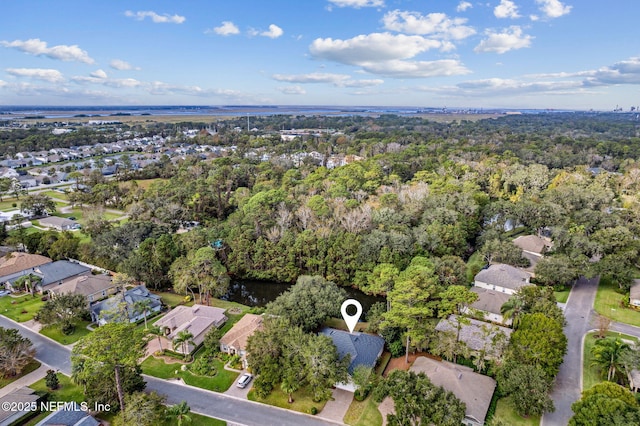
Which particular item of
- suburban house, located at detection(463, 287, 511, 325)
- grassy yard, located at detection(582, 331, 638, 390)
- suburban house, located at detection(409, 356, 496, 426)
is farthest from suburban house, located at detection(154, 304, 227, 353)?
grassy yard, located at detection(582, 331, 638, 390)

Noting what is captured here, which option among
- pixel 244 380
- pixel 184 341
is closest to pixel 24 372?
pixel 184 341

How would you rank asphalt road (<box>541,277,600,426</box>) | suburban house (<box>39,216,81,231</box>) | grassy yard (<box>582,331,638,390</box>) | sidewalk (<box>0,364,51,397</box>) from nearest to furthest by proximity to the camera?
1. asphalt road (<box>541,277,600,426</box>)
2. sidewalk (<box>0,364,51,397</box>)
3. grassy yard (<box>582,331,638,390</box>)
4. suburban house (<box>39,216,81,231</box>)

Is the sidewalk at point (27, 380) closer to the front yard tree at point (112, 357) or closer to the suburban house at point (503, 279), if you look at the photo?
the front yard tree at point (112, 357)

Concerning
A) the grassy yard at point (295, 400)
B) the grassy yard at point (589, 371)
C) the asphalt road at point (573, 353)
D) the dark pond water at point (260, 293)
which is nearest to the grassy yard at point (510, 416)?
the asphalt road at point (573, 353)

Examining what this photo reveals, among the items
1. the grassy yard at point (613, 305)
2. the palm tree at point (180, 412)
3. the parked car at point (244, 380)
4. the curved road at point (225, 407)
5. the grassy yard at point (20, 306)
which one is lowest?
the curved road at point (225, 407)

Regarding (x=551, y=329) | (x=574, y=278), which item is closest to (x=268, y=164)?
(x=574, y=278)

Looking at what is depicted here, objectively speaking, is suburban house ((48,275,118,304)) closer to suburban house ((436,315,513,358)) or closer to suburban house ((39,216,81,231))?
suburban house ((39,216,81,231))
